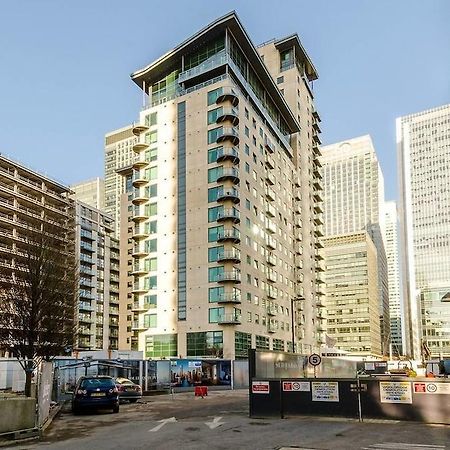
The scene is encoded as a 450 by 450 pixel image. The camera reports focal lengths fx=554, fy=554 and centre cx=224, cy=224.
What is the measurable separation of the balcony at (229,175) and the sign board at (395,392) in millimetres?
54024

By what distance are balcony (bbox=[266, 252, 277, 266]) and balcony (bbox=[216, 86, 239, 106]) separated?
74.3 feet

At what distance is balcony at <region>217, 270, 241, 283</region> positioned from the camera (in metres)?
66.8

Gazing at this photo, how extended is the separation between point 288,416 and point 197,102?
2422 inches

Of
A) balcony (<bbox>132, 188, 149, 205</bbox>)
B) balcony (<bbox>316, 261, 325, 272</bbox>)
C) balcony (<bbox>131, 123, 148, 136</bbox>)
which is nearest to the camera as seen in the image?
balcony (<bbox>132, 188, 149, 205</bbox>)

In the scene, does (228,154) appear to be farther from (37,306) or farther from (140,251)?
(37,306)

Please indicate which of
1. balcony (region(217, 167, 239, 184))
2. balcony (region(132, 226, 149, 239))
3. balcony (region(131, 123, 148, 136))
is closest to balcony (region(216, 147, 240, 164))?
balcony (region(217, 167, 239, 184))

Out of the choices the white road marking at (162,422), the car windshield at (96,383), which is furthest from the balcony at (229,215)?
the white road marking at (162,422)

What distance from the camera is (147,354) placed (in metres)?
72.1

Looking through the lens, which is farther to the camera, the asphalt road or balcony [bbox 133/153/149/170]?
balcony [bbox 133/153/149/170]

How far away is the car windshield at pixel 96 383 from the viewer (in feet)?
74.1

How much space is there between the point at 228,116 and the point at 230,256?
18.4 meters

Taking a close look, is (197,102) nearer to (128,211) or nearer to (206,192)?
(206,192)

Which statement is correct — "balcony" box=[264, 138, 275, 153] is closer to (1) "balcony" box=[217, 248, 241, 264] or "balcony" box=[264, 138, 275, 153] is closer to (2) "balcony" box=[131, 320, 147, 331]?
(1) "balcony" box=[217, 248, 241, 264]

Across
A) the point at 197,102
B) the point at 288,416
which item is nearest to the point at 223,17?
the point at 197,102
